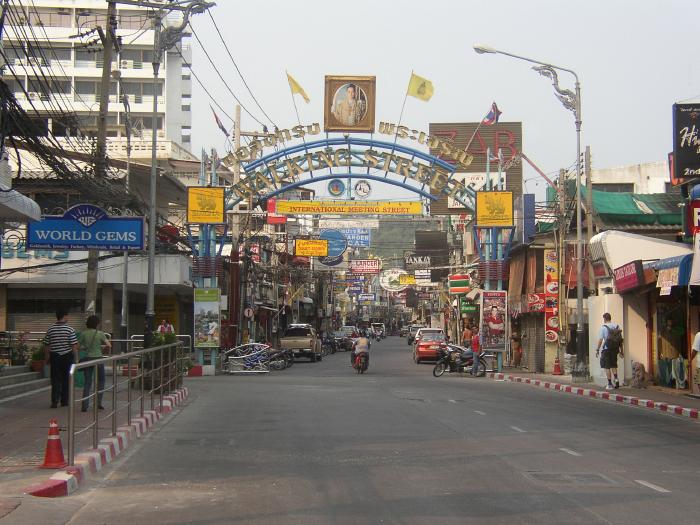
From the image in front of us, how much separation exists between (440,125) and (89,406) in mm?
57858

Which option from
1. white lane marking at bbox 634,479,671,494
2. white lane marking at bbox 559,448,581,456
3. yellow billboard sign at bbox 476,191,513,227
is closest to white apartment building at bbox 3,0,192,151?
yellow billboard sign at bbox 476,191,513,227

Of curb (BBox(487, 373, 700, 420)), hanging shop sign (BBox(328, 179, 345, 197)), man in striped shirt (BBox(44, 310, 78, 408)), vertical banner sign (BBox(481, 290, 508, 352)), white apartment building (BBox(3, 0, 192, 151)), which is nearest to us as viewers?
man in striped shirt (BBox(44, 310, 78, 408))

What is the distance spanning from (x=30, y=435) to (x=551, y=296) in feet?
86.8

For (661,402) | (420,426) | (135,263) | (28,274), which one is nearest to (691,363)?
(661,402)

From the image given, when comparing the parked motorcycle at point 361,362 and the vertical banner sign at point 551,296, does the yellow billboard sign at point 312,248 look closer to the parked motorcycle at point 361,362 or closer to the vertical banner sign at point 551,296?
the parked motorcycle at point 361,362

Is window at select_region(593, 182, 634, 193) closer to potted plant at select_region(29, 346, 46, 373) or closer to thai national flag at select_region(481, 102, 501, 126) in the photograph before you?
thai national flag at select_region(481, 102, 501, 126)

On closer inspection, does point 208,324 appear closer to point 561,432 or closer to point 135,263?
point 135,263

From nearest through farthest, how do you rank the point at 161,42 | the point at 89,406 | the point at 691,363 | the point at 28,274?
the point at 89,406 → the point at 691,363 → the point at 161,42 → the point at 28,274

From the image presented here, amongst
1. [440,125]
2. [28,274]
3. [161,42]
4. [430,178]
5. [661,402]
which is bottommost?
[661,402]

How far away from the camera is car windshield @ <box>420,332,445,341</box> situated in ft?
162

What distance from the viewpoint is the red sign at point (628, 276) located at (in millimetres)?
24286

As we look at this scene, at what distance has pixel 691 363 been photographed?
2333cm

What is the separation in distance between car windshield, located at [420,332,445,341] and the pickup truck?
604cm

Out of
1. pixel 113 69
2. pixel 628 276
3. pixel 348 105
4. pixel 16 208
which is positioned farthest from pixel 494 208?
pixel 113 69
